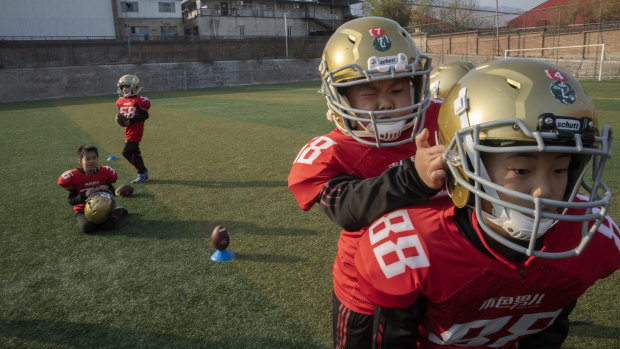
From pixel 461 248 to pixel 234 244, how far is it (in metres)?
3.46

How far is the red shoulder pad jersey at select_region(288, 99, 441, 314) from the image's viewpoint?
77.6 inches

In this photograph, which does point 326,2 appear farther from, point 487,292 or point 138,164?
point 487,292

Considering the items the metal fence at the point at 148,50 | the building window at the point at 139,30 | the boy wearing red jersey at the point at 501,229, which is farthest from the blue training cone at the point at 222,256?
the building window at the point at 139,30

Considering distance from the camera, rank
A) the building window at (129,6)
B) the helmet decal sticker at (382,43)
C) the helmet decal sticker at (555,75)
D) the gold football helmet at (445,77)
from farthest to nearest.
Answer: the building window at (129,6) → the gold football helmet at (445,77) → the helmet decal sticker at (382,43) → the helmet decal sticker at (555,75)

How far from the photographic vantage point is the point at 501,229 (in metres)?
1.45

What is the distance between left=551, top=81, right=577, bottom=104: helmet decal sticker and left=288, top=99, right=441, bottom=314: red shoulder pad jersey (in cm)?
91

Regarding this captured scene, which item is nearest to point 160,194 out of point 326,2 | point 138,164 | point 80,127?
point 138,164

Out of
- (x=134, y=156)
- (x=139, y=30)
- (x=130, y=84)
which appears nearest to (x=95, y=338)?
(x=134, y=156)

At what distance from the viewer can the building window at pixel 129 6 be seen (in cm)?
4966

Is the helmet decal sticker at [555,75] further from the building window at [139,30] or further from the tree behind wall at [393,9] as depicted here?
the tree behind wall at [393,9]

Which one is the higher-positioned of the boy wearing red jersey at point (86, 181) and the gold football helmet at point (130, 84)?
the gold football helmet at point (130, 84)

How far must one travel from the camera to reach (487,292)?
1.54 metres

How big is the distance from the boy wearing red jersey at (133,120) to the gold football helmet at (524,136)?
23.1 ft

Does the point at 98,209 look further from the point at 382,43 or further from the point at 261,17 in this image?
the point at 261,17
